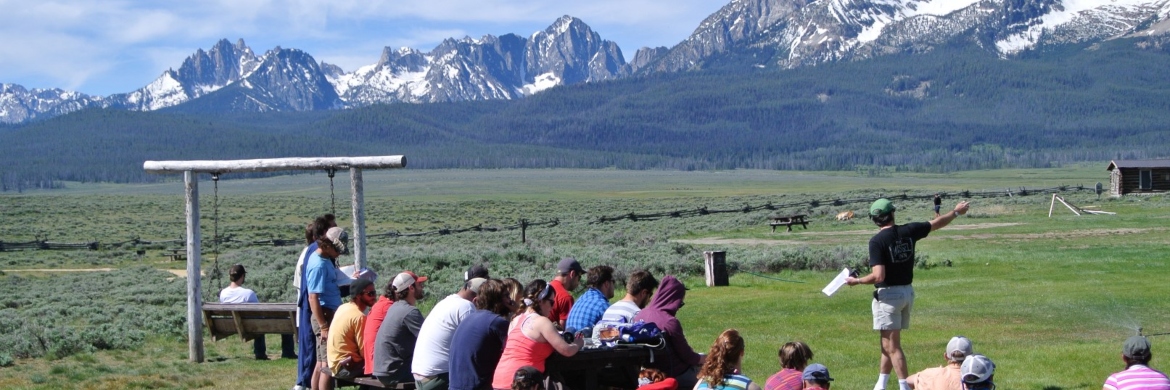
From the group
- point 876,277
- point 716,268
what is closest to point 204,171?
point 876,277

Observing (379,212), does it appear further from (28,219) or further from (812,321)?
(812,321)

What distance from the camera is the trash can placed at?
21.6 meters

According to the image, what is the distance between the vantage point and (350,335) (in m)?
10.8

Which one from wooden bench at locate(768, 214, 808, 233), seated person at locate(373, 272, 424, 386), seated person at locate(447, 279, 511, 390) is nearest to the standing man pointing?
seated person at locate(447, 279, 511, 390)

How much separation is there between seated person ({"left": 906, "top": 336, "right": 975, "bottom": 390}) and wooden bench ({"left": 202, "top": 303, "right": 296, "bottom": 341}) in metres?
7.07

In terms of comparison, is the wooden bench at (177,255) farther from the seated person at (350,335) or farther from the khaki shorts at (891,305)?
the khaki shorts at (891,305)

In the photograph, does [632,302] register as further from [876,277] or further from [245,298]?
[245,298]

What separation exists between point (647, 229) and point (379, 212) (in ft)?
A: 147

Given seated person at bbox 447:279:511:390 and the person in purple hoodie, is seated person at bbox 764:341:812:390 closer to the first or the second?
the person in purple hoodie

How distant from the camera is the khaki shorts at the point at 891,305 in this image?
33.6 feet

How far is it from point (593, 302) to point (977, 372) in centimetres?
333

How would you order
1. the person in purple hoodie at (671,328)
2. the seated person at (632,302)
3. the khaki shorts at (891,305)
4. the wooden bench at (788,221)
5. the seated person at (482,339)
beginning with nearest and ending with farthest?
the seated person at (482,339)
the person in purple hoodie at (671,328)
the seated person at (632,302)
the khaki shorts at (891,305)
the wooden bench at (788,221)

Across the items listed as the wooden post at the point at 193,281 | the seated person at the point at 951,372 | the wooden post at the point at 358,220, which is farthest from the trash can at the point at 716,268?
the seated person at the point at 951,372

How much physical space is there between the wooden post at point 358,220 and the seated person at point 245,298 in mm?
1891
